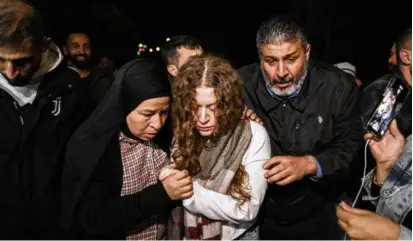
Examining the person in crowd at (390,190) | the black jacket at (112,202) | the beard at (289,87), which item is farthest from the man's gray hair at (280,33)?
the black jacket at (112,202)

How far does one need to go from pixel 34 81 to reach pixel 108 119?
0.44m

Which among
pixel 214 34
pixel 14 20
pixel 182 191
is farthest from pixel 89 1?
pixel 182 191

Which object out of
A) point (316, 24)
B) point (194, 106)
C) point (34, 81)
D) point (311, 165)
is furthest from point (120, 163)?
point (316, 24)

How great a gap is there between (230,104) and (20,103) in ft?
2.99

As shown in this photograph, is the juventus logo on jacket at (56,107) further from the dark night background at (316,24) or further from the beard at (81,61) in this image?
the dark night background at (316,24)

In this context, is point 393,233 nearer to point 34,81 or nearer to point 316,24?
point 34,81

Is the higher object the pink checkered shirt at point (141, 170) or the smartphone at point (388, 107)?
the smartphone at point (388, 107)

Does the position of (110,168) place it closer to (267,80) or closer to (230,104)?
(230,104)

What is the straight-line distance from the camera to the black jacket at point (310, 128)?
2.54 metres

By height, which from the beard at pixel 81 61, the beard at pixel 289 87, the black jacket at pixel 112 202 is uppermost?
the beard at pixel 289 87

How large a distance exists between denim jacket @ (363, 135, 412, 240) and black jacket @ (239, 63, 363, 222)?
596 millimetres

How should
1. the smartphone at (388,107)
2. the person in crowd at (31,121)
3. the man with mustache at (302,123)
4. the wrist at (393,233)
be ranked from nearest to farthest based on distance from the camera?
the wrist at (393,233)
the smartphone at (388,107)
the person in crowd at (31,121)
the man with mustache at (302,123)

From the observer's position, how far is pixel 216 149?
2.16m

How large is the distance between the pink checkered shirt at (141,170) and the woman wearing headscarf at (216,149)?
0.11 meters
